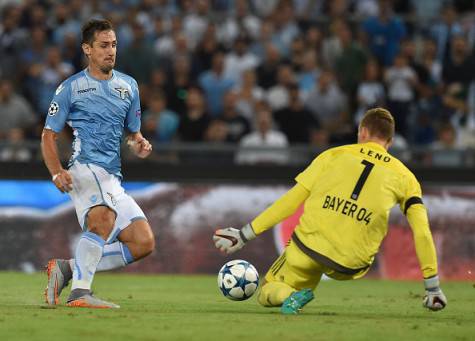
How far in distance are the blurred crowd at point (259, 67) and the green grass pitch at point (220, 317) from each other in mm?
4388

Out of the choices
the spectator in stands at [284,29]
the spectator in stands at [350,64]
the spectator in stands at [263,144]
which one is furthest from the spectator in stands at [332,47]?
the spectator in stands at [263,144]

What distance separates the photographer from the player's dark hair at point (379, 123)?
855 cm

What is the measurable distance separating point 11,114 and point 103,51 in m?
7.44

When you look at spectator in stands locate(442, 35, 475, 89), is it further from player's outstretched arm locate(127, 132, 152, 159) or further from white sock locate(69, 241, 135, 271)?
white sock locate(69, 241, 135, 271)

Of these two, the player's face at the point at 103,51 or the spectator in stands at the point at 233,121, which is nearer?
A: the player's face at the point at 103,51

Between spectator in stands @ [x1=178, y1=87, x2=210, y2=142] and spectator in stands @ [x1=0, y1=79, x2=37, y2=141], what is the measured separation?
220 cm

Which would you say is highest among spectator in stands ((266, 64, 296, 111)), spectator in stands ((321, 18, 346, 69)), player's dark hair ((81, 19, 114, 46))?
player's dark hair ((81, 19, 114, 46))

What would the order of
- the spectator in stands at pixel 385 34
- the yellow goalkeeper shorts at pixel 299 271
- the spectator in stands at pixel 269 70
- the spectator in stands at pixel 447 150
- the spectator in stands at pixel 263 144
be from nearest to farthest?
1. the yellow goalkeeper shorts at pixel 299 271
2. the spectator in stands at pixel 263 144
3. the spectator in stands at pixel 447 150
4. the spectator in stands at pixel 269 70
5. the spectator in stands at pixel 385 34

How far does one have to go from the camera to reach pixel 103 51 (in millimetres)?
8867

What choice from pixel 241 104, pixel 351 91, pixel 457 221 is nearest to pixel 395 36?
pixel 351 91

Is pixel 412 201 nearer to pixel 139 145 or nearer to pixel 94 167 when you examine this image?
pixel 139 145

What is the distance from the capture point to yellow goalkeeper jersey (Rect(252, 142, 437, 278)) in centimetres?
837

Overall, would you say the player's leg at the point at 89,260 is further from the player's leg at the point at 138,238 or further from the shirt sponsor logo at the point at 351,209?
the shirt sponsor logo at the point at 351,209

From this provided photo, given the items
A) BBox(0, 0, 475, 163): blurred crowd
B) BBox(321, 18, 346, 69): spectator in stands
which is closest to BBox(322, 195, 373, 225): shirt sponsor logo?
BBox(0, 0, 475, 163): blurred crowd
